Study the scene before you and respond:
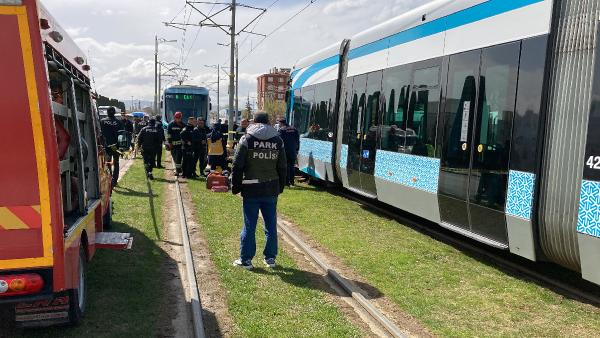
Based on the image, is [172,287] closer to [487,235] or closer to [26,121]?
[26,121]

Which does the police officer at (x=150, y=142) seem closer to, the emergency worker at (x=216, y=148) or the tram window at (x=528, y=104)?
the emergency worker at (x=216, y=148)

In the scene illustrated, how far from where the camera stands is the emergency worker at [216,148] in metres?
14.5

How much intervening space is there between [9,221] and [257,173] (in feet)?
10.0

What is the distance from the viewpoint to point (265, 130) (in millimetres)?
6277

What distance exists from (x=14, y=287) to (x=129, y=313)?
1426 mm

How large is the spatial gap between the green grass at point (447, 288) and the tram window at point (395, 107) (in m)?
1.50

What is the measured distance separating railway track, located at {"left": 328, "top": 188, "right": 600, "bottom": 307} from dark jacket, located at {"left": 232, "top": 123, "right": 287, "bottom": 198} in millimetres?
3211

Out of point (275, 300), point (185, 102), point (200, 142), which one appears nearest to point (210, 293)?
point (275, 300)

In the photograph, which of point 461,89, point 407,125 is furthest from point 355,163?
point 461,89

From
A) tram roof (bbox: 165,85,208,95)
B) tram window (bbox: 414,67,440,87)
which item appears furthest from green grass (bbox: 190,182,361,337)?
tram roof (bbox: 165,85,208,95)

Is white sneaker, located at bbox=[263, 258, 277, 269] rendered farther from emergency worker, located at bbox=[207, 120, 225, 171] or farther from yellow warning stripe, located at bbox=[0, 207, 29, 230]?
emergency worker, located at bbox=[207, 120, 225, 171]

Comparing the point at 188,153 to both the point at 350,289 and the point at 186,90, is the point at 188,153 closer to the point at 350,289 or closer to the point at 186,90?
the point at 350,289

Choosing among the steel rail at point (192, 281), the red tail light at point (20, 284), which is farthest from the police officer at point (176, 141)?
the red tail light at point (20, 284)

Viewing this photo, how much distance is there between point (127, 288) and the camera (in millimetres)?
5598
